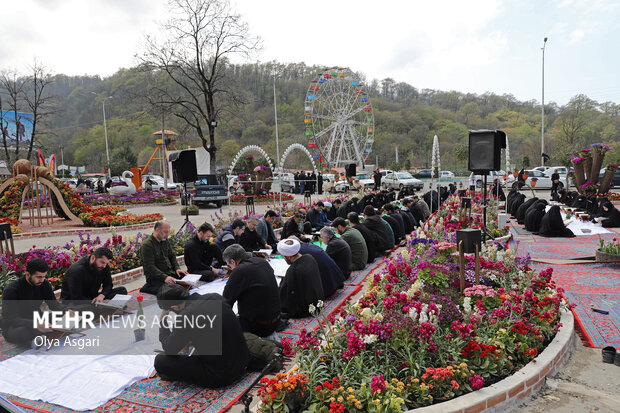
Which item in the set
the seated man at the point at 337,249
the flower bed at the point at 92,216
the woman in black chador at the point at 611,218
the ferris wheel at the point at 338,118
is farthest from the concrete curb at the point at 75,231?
the ferris wheel at the point at 338,118

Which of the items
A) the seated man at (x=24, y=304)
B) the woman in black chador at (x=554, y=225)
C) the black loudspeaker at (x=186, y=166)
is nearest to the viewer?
the seated man at (x=24, y=304)

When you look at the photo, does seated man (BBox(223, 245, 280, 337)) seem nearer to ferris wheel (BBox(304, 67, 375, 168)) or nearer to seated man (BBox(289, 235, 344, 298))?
seated man (BBox(289, 235, 344, 298))

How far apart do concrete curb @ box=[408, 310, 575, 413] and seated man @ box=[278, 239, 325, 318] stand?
2539 millimetres

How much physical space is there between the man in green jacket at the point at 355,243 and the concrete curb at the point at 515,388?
4.06 meters

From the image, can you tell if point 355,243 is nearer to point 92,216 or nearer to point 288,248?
point 288,248

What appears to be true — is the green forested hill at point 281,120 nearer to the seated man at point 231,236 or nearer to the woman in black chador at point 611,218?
the woman in black chador at point 611,218

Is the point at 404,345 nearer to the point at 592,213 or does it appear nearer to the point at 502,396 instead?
the point at 502,396

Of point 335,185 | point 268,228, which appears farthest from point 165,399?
point 335,185

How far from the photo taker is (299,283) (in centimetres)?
557

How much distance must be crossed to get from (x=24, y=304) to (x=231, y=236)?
12.7 ft

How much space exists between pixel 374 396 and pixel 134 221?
12954 millimetres

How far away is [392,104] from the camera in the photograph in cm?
8688

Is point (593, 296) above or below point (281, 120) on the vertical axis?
below

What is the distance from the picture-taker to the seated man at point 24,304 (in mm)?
4723
